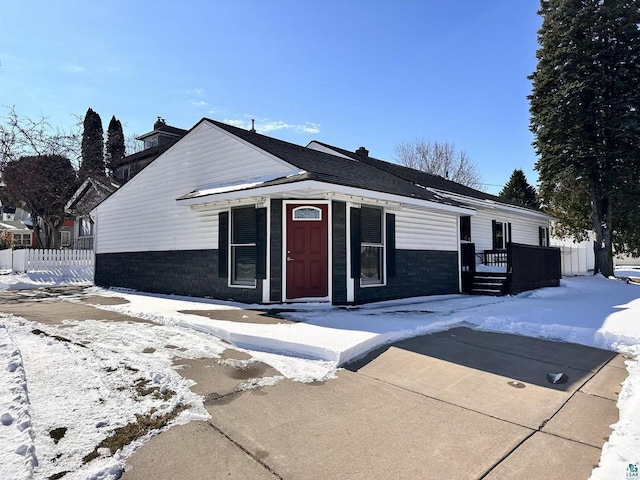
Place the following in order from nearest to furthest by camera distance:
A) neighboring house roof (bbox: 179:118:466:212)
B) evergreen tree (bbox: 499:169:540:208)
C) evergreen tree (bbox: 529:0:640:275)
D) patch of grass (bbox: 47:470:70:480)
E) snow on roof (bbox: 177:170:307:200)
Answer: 1. patch of grass (bbox: 47:470:70:480)
2. neighboring house roof (bbox: 179:118:466:212)
3. snow on roof (bbox: 177:170:307:200)
4. evergreen tree (bbox: 529:0:640:275)
5. evergreen tree (bbox: 499:169:540:208)

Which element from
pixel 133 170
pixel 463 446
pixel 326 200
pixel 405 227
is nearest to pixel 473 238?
pixel 405 227

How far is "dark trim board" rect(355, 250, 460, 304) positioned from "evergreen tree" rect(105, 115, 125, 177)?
2521cm

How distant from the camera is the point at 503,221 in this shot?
17.0m

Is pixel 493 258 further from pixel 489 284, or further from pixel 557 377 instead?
pixel 557 377

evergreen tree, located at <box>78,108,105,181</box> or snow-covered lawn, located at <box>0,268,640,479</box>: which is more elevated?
evergreen tree, located at <box>78,108,105,181</box>

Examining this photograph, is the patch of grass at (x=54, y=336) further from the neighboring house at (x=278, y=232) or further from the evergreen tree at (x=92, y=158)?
the evergreen tree at (x=92, y=158)

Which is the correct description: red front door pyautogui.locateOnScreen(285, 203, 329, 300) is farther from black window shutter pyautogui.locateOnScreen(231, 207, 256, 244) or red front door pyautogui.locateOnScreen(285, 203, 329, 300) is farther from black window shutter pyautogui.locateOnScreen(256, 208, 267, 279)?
black window shutter pyautogui.locateOnScreen(231, 207, 256, 244)

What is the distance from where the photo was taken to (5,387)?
11.9ft

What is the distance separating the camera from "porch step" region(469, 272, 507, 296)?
11.5 meters

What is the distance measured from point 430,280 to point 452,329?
4.92m

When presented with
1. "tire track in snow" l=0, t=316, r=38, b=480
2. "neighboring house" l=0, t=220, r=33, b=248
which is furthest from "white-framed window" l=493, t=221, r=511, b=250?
"neighboring house" l=0, t=220, r=33, b=248

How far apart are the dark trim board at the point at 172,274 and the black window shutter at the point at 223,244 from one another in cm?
26

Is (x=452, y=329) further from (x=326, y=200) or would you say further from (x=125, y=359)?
(x=125, y=359)

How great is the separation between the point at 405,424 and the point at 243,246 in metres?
6.93
